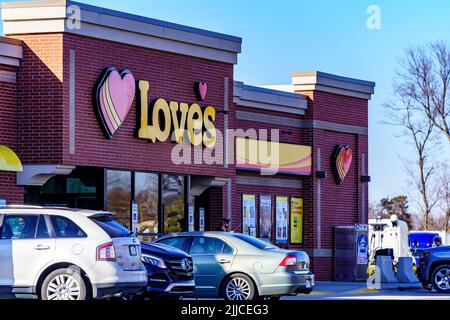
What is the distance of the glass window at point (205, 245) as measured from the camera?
19.6m

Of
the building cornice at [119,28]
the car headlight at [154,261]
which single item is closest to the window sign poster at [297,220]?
the building cornice at [119,28]

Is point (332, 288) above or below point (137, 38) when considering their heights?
below

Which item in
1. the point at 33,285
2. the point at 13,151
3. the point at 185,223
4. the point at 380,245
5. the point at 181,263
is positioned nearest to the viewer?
the point at 33,285

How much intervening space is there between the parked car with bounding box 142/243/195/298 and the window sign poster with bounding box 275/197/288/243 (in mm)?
15468

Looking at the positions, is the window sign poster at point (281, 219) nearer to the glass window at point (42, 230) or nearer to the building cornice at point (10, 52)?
the building cornice at point (10, 52)

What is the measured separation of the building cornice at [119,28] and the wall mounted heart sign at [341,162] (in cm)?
762

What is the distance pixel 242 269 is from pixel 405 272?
13.4m

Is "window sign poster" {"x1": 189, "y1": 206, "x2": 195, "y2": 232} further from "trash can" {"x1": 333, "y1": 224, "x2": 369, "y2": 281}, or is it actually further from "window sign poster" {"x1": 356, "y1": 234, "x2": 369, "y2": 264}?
"window sign poster" {"x1": 356, "y1": 234, "x2": 369, "y2": 264}

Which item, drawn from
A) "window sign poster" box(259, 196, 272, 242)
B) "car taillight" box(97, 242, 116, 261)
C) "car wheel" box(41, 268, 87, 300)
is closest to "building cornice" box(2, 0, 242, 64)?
"window sign poster" box(259, 196, 272, 242)

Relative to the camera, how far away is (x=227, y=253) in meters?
19.3

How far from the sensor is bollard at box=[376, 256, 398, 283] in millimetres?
31359
